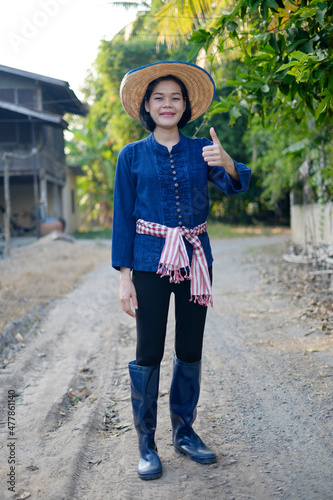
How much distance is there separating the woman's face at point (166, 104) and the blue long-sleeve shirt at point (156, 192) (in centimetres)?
11

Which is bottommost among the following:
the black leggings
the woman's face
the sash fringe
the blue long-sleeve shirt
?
the black leggings

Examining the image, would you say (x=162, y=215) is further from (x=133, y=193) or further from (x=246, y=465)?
(x=246, y=465)

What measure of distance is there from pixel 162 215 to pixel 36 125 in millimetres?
15788

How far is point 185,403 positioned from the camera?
2.55 meters

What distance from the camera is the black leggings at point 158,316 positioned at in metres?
2.41

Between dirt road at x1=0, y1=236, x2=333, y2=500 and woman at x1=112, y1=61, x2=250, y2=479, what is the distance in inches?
7.8

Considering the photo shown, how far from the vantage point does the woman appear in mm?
2396

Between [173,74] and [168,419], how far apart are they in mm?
2028

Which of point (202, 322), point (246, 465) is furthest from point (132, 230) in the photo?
point (246, 465)

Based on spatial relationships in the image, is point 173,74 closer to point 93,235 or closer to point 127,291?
point 127,291

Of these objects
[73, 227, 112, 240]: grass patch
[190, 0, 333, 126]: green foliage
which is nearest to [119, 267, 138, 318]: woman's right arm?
[190, 0, 333, 126]: green foliage

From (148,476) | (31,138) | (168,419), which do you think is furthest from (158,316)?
(31,138)

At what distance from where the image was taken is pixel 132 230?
8.08 ft

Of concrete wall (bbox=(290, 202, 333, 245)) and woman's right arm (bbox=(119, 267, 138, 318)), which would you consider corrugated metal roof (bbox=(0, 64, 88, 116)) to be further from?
woman's right arm (bbox=(119, 267, 138, 318))
